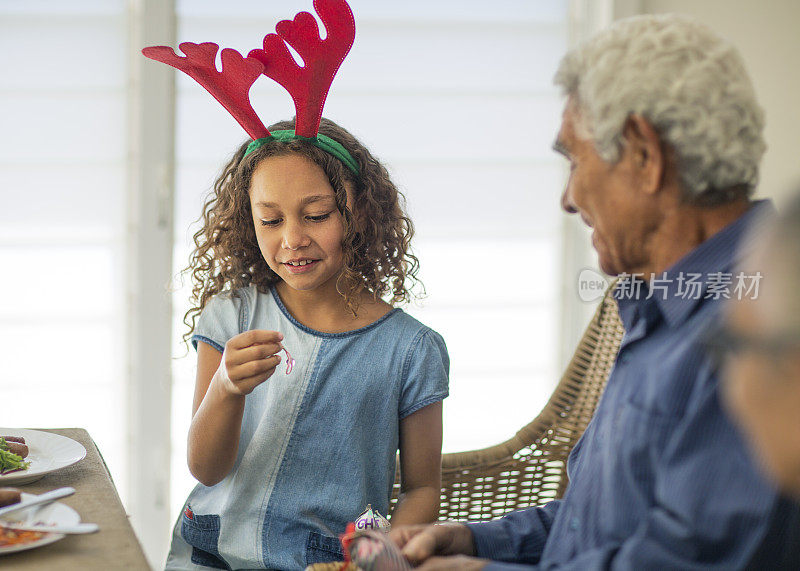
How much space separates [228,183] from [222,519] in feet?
2.08

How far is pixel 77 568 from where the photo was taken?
1.01 metres

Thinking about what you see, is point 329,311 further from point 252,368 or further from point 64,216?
point 64,216

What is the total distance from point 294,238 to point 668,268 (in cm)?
68

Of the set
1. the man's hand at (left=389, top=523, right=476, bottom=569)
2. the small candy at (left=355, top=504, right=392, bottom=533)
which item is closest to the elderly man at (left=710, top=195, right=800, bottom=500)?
the man's hand at (left=389, top=523, right=476, bottom=569)

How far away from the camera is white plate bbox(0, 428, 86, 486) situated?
1.28 m

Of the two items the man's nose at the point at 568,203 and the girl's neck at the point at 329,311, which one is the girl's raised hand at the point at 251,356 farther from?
the man's nose at the point at 568,203

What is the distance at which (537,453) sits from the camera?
191 centimetres

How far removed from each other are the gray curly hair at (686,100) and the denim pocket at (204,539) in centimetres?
97

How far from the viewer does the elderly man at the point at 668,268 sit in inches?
36.0

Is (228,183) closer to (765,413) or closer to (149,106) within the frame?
(149,106)

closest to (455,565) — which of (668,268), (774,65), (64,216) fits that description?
(668,268)

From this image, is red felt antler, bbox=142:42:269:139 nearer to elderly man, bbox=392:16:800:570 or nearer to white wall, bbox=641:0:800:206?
elderly man, bbox=392:16:800:570

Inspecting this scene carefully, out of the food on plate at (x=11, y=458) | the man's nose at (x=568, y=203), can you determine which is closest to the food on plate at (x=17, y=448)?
the food on plate at (x=11, y=458)

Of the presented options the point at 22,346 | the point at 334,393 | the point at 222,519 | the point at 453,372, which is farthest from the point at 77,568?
the point at 453,372
